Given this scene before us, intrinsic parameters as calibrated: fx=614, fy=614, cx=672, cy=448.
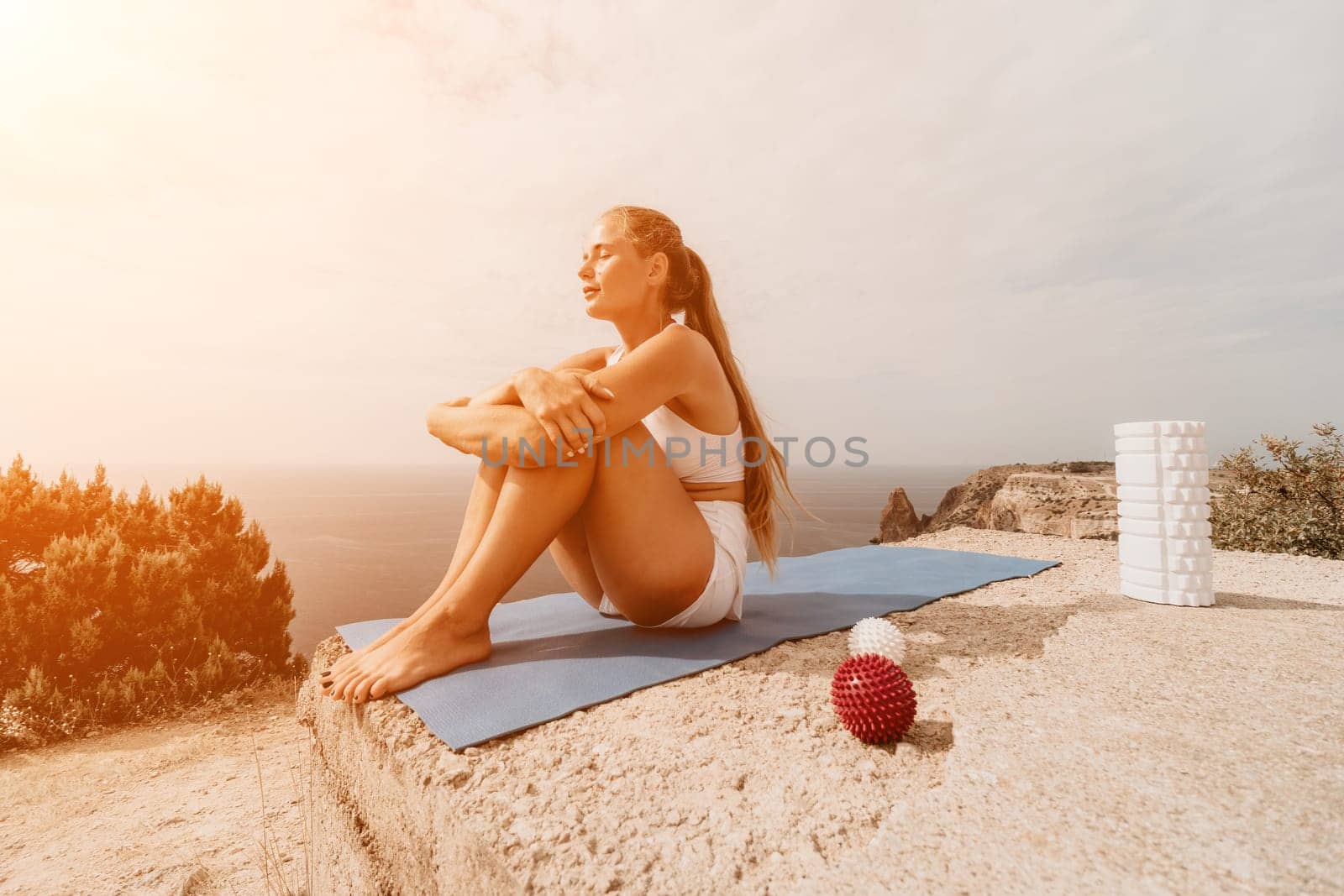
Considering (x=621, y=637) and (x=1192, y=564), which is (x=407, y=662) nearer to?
(x=621, y=637)

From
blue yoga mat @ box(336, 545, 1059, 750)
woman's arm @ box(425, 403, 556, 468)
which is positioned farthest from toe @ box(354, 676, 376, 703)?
woman's arm @ box(425, 403, 556, 468)

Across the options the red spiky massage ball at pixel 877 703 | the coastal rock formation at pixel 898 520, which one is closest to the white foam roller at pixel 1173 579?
the red spiky massage ball at pixel 877 703

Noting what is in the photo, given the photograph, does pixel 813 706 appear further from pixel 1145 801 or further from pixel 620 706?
pixel 1145 801

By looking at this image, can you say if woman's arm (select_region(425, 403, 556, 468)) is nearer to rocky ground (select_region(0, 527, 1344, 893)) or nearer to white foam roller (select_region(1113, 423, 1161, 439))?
rocky ground (select_region(0, 527, 1344, 893))

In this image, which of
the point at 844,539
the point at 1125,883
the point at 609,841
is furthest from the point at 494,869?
the point at 844,539

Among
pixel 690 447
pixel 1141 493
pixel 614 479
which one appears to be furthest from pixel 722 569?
pixel 1141 493

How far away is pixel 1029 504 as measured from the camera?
17.3ft

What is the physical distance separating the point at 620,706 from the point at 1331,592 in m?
3.42

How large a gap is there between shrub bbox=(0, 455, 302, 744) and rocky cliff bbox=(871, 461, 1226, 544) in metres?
5.65

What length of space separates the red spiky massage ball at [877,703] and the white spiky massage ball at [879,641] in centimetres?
36

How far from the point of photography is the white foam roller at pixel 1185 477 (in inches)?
103

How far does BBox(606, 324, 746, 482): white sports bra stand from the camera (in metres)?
2.16

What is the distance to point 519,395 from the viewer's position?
1.80 m

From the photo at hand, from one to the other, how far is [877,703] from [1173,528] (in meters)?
2.13
